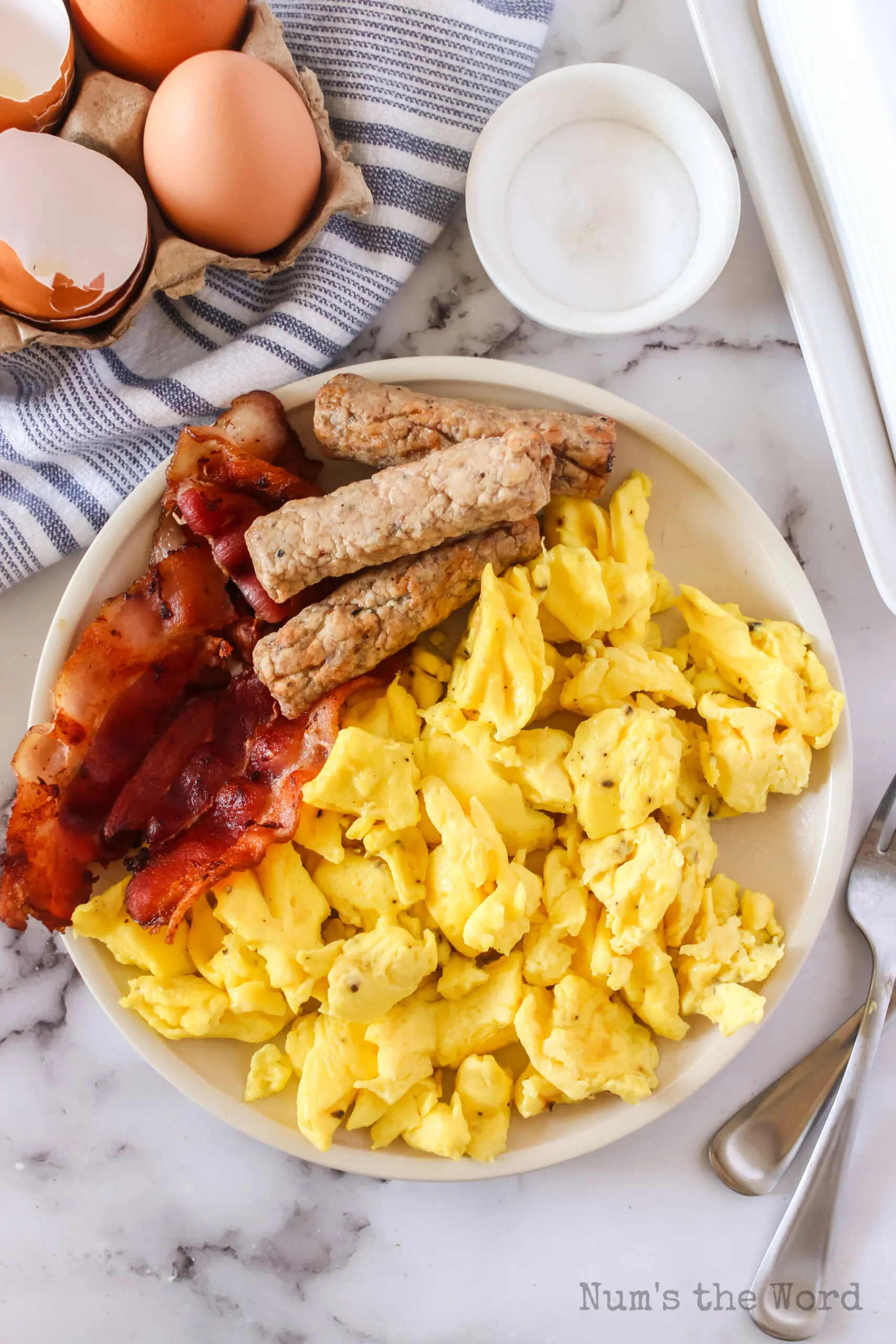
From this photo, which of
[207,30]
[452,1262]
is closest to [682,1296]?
[452,1262]

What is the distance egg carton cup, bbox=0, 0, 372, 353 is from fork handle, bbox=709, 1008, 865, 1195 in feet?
6.71

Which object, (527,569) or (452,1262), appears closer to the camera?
(527,569)

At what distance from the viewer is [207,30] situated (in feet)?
6.03

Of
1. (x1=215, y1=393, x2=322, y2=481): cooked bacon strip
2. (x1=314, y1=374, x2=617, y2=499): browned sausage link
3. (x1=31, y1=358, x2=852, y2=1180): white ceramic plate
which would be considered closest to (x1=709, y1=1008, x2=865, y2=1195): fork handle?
(x1=31, y1=358, x2=852, y2=1180): white ceramic plate

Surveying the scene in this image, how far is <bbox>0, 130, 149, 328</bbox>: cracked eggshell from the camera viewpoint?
1.72 m

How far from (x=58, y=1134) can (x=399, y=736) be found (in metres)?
1.25

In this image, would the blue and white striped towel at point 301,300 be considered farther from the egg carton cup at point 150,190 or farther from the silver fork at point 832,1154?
the silver fork at point 832,1154

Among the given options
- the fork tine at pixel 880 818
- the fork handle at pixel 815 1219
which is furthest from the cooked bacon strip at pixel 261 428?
the fork handle at pixel 815 1219

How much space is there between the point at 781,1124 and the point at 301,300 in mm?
2092

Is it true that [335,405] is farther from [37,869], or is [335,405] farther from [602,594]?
[37,869]

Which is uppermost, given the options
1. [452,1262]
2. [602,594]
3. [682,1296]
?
[602,594]

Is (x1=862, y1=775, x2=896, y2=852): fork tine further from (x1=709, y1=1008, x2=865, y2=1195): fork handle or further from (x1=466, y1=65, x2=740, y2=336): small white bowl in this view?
(x1=466, y1=65, x2=740, y2=336): small white bowl

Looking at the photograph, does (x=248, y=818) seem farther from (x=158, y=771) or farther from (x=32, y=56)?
(x=32, y=56)

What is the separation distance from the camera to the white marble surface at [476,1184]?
88.5 inches
